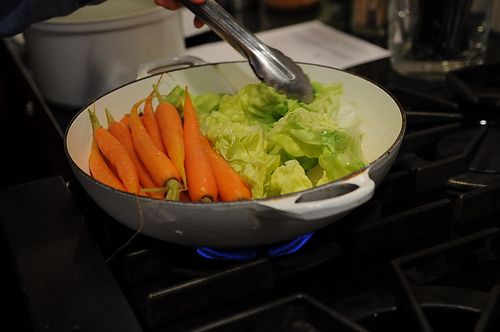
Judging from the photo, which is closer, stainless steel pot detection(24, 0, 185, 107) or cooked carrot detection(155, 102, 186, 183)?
cooked carrot detection(155, 102, 186, 183)

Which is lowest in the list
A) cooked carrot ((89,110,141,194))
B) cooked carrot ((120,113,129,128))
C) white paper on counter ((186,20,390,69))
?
white paper on counter ((186,20,390,69))

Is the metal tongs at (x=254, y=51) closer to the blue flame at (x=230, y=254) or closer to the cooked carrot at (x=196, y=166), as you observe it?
the cooked carrot at (x=196, y=166)

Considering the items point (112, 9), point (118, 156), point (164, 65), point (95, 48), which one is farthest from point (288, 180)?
point (112, 9)

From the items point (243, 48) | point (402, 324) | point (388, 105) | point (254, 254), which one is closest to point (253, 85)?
point (243, 48)

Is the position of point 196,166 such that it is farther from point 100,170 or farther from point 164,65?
point 164,65

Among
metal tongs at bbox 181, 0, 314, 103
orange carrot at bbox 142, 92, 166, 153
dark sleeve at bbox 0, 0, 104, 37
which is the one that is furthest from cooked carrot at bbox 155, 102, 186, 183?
dark sleeve at bbox 0, 0, 104, 37

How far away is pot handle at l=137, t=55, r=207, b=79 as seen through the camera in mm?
964

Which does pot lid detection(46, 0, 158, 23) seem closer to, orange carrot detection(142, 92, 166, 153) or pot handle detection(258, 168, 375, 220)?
orange carrot detection(142, 92, 166, 153)

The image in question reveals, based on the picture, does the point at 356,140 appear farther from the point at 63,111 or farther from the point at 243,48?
the point at 63,111

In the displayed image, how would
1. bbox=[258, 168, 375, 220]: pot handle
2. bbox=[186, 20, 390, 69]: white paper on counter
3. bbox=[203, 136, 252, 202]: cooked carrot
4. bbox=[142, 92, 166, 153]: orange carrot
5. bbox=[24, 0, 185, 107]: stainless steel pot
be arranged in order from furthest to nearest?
bbox=[186, 20, 390, 69]: white paper on counter
bbox=[24, 0, 185, 107]: stainless steel pot
bbox=[142, 92, 166, 153]: orange carrot
bbox=[203, 136, 252, 202]: cooked carrot
bbox=[258, 168, 375, 220]: pot handle

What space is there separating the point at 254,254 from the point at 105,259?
17 centimetres

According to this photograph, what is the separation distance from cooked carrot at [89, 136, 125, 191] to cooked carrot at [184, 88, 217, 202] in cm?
8

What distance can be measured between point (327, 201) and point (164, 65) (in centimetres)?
50

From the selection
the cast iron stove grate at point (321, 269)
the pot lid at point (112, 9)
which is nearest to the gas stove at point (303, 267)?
the cast iron stove grate at point (321, 269)
